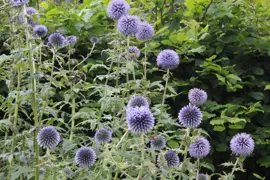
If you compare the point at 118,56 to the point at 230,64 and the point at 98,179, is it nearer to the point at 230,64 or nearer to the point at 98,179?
the point at 98,179

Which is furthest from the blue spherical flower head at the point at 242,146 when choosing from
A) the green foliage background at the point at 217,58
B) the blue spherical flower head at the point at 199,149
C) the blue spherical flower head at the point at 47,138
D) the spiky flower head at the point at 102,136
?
the blue spherical flower head at the point at 47,138

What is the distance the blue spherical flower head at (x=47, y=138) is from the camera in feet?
7.13

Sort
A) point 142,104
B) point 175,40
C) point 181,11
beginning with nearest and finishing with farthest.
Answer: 1. point 142,104
2. point 175,40
3. point 181,11

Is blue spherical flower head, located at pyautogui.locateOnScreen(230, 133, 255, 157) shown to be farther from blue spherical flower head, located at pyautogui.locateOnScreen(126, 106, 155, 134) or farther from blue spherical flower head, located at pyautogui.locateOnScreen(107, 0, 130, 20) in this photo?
blue spherical flower head, located at pyautogui.locateOnScreen(107, 0, 130, 20)

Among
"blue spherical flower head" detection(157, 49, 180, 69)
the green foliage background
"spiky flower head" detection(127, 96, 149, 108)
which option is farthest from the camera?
the green foliage background

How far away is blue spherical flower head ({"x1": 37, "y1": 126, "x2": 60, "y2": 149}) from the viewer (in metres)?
2.17

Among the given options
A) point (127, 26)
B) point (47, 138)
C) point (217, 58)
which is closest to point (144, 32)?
point (127, 26)

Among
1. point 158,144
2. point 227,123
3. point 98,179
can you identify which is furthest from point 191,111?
point 227,123

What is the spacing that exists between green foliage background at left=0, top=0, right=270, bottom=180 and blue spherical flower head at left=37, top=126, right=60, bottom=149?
948mm

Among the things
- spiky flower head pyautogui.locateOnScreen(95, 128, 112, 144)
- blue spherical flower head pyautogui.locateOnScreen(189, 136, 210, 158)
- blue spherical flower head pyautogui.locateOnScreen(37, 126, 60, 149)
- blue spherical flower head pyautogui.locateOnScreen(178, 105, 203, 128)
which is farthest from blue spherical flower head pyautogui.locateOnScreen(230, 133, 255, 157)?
blue spherical flower head pyautogui.locateOnScreen(37, 126, 60, 149)

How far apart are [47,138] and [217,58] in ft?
5.85

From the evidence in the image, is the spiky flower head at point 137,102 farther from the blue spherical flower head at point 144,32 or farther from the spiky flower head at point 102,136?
the blue spherical flower head at point 144,32

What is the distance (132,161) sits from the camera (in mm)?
2166

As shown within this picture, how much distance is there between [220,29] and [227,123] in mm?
759
